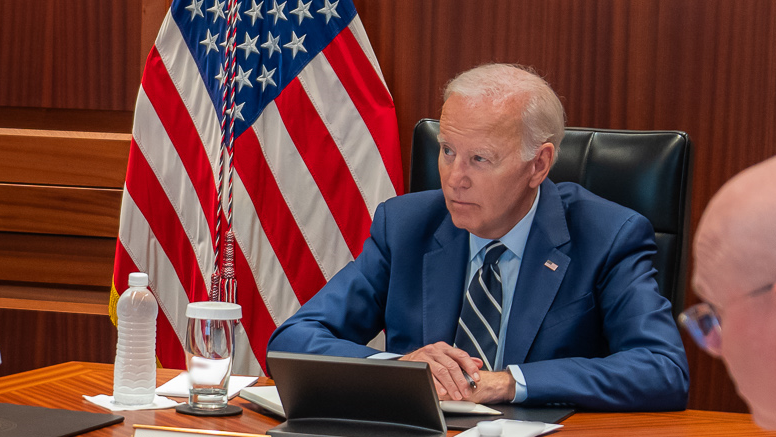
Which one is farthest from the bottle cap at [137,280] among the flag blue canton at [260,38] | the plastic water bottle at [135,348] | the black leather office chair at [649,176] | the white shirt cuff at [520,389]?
the flag blue canton at [260,38]

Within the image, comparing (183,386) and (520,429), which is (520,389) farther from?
(183,386)

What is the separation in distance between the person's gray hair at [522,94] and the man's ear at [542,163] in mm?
16

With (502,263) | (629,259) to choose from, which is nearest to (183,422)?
(502,263)

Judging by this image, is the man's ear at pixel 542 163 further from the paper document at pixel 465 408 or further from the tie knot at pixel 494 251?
A: the paper document at pixel 465 408

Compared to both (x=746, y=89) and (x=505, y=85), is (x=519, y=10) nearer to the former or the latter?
(x=746, y=89)

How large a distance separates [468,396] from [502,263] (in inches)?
21.4

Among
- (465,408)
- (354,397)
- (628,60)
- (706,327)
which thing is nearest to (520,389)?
(465,408)

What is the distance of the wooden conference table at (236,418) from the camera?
1440 millimetres

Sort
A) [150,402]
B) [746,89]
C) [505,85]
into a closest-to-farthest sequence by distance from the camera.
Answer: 1. [150,402]
2. [505,85]
3. [746,89]

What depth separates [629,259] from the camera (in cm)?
200

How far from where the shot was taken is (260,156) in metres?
3.10

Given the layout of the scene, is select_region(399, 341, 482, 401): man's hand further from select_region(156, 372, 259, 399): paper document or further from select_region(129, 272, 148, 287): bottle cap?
select_region(129, 272, 148, 287): bottle cap

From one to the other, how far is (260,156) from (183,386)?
4.94 feet

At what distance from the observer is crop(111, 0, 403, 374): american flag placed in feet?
10.0
